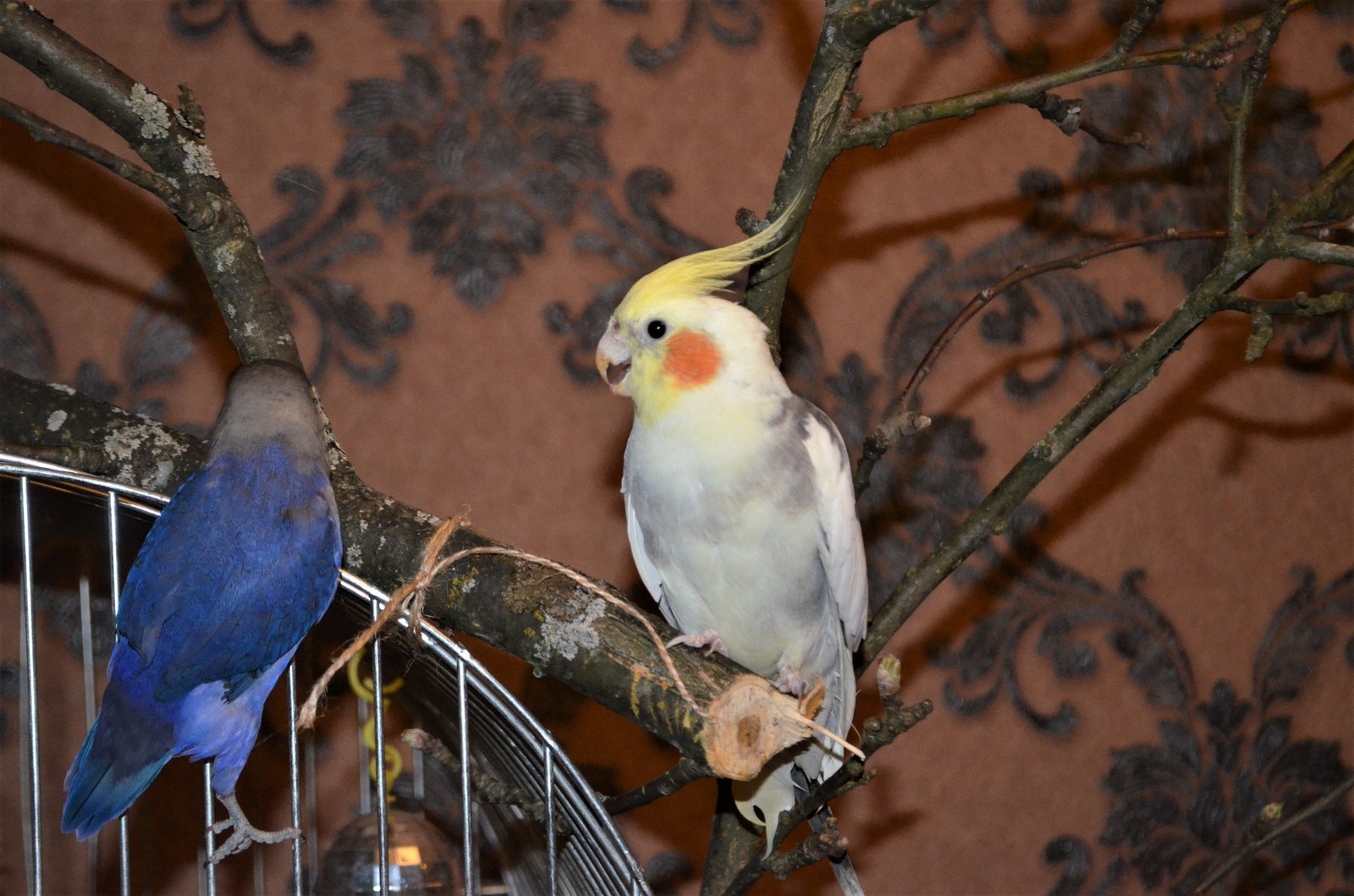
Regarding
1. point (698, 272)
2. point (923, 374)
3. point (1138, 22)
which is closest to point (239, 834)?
point (698, 272)

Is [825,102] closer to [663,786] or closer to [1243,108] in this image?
[1243,108]

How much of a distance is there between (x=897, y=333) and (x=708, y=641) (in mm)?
800

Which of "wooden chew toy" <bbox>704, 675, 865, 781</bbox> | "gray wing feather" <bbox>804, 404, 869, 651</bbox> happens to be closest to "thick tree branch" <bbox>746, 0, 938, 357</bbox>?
"gray wing feather" <bbox>804, 404, 869, 651</bbox>

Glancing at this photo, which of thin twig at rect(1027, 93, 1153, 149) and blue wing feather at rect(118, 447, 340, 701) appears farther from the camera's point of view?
thin twig at rect(1027, 93, 1153, 149)

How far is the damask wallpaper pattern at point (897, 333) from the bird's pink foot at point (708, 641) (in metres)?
0.51

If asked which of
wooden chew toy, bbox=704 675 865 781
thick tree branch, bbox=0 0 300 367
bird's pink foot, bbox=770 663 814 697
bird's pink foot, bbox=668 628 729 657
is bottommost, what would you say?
wooden chew toy, bbox=704 675 865 781

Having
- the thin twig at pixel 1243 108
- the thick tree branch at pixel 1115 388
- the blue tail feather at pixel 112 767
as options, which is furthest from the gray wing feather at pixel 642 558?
the thin twig at pixel 1243 108

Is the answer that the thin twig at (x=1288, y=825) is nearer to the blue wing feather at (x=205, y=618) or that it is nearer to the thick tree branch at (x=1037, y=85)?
the thick tree branch at (x=1037, y=85)

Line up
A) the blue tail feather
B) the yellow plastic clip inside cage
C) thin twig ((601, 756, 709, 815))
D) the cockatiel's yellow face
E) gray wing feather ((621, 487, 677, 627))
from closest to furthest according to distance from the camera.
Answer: the blue tail feather < thin twig ((601, 756, 709, 815)) < the cockatiel's yellow face < gray wing feather ((621, 487, 677, 627)) < the yellow plastic clip inside cage

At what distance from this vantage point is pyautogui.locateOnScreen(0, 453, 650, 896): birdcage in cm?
111

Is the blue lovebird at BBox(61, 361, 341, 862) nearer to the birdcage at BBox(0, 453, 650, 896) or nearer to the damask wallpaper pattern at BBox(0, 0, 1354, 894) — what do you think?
the birdcage at BBox(0, 453, 650, 896)

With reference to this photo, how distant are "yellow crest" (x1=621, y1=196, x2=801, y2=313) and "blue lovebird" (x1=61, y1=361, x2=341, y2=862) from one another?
347 mm

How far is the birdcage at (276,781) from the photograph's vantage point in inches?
43.6

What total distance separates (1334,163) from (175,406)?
4.44ft
